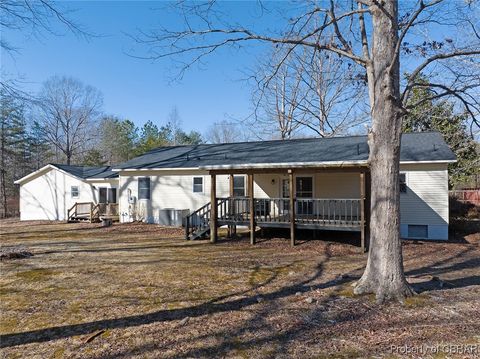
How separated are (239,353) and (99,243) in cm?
964

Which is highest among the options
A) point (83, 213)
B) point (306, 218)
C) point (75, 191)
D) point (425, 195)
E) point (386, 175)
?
point (386, 175)

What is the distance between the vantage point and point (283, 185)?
14.5 metres

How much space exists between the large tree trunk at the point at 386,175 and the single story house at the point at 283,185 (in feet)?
14.6

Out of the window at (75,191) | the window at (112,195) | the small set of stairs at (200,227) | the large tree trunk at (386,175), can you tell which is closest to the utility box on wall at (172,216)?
the small set of stairs at (200,227)

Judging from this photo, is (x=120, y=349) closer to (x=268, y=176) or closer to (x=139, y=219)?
(x=268, y=176)

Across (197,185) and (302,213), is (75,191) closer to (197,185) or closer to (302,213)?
(197,185)

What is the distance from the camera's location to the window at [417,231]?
12445mm

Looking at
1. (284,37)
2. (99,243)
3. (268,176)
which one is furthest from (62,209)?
(284,37)

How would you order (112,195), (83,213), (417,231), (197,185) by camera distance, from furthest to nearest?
(112,195) → (83,213) → (197,185) → (417,231)

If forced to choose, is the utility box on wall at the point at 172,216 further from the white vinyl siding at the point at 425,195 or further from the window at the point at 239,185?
the white vinyl siding at the point at 425,195

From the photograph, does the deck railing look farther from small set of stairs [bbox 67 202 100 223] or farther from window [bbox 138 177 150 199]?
small set of stairs [bbox 67 202 100 223]

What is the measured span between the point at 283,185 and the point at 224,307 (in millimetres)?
9745

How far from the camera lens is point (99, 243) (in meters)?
11.8

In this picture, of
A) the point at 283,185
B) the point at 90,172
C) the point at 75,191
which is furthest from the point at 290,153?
the point at 90,172
